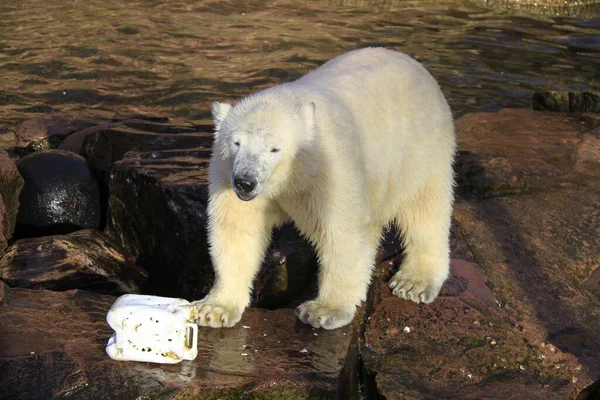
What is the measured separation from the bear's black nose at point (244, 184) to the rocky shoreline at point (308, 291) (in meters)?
0.75

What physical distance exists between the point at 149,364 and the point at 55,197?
2641 millimetres

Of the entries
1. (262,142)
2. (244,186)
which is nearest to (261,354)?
(244,186)

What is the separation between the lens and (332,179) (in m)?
3.91

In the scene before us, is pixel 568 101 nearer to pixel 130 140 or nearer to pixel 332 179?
pixel 130 140

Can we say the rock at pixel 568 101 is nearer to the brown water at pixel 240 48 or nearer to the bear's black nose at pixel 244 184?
the brown water at pixel 240 48

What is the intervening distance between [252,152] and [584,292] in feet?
7.35

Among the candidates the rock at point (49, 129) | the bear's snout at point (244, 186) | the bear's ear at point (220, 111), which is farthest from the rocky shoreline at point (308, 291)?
the bear's ear at point (220, 111)

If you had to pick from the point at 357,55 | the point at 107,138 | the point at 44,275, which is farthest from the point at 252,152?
the point at 107,138

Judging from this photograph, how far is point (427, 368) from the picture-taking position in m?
3.99

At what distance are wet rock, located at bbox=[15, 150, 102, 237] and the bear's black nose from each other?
2756 mm

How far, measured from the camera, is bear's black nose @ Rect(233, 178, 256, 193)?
3.57 m

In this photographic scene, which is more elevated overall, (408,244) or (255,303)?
(408,244)

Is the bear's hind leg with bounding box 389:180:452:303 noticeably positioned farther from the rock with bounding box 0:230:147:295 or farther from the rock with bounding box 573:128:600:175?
the rock with bounding box 573:128:600:175

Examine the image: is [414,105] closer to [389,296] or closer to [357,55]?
[357,55]
